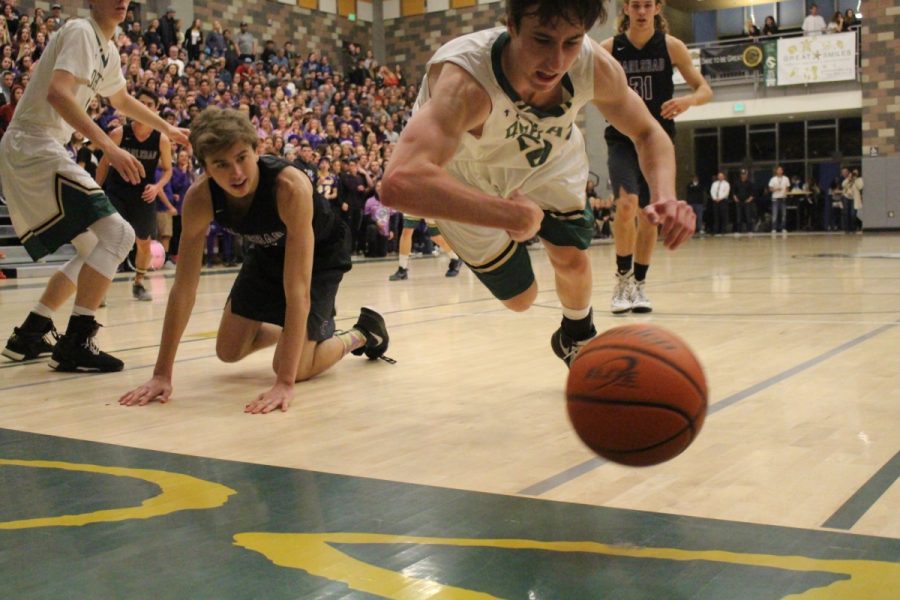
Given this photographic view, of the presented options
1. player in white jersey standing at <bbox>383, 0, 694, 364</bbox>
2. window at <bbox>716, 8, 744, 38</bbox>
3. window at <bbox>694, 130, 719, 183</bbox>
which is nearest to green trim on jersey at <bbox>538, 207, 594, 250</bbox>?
player in white jersey standing at <bbox>383, 0, 694, 364</bbox>

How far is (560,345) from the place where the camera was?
3.99 meters

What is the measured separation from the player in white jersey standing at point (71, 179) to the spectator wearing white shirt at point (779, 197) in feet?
71.6

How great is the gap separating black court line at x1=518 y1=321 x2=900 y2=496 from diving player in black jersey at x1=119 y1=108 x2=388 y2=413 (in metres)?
1.31

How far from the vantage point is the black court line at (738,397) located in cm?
244

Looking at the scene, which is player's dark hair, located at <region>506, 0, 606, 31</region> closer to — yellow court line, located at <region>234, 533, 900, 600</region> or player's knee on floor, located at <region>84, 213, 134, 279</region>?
yellow court line, located at <region>234, 533, 900, 600</region>

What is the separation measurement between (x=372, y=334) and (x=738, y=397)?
69.4 inches

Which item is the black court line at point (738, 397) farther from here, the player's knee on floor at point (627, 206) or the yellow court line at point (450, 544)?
the player's knee on floor at point (627, 206)

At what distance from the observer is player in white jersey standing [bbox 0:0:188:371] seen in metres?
4.50

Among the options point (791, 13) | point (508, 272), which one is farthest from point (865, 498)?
point (791, 13)

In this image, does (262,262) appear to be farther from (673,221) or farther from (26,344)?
(673,221)

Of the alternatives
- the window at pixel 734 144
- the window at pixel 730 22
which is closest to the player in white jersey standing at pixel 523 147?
the window at pixel 734 144

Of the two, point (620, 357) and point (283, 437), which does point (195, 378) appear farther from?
point (620, 357)

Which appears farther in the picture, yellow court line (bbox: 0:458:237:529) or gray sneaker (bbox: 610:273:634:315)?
gray sneaker (bbox: 610:273:634:315)

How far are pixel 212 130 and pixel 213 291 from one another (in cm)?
611
